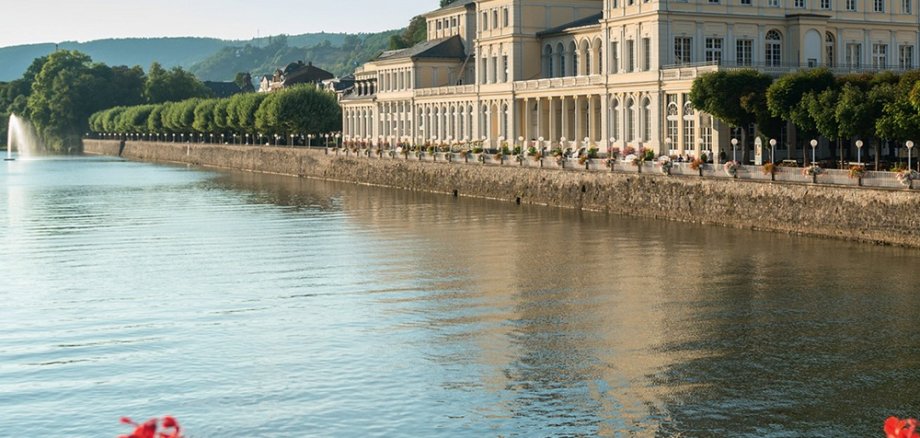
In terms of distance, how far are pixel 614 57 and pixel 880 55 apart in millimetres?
19278

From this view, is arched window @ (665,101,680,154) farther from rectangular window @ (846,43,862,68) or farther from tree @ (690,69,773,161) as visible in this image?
rectangular window @ (846,43,862,68)

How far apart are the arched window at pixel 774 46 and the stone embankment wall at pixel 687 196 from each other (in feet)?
66.4

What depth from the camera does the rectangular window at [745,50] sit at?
93.1m

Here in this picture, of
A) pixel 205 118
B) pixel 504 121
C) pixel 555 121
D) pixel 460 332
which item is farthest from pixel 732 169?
pixel 205 118

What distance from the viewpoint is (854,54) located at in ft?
324

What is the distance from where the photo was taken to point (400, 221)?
7331 cm

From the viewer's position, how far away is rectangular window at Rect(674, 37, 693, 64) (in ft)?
299

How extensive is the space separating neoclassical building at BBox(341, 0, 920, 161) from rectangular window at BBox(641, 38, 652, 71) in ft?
0.21

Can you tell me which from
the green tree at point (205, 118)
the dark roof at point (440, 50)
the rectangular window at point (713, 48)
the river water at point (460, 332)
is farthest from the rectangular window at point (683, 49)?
the green tree at point (205, 118)

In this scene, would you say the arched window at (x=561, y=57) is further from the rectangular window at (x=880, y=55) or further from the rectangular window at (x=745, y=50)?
the rectangular window at (x=880, y=55)

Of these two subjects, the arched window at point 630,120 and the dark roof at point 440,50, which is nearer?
the arched window at point 630,120

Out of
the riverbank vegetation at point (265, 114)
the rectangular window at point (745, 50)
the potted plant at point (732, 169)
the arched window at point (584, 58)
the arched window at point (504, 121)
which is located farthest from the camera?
the riverbank vegetation at point (265, 114)

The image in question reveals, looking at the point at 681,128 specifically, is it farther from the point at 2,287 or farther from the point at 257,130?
the point at 257,130

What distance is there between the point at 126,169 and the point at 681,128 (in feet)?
268
